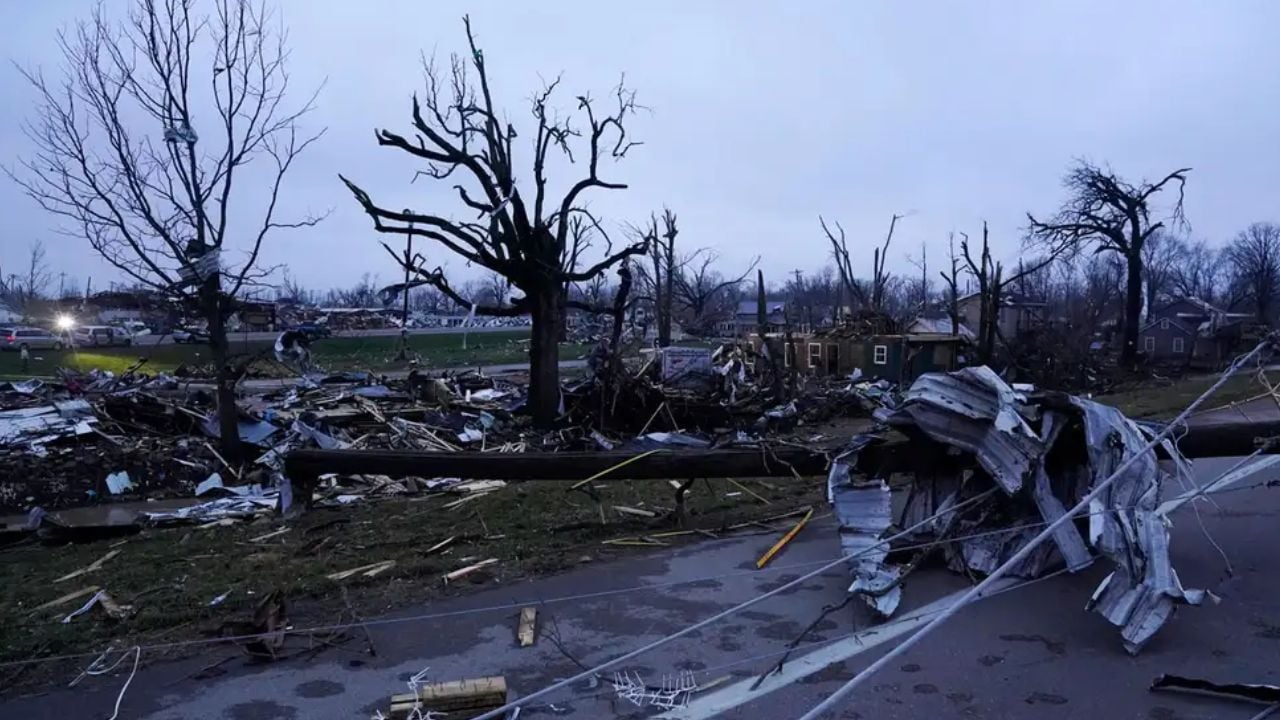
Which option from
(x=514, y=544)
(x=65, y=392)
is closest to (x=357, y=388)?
(x=65, y=392)

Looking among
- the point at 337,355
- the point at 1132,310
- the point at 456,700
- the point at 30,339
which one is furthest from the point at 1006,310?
the point at 456,700

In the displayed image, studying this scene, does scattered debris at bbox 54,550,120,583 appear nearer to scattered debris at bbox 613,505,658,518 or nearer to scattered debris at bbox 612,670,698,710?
scattered debris at bbox 613,505,658,518

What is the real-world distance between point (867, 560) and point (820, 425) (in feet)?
41.0

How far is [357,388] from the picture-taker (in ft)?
72.5

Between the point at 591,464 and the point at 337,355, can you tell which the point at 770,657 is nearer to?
the point at 591,464

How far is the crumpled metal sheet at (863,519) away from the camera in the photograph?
21.0 feet

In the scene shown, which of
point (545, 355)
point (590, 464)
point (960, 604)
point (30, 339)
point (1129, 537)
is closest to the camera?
point (960, 604)

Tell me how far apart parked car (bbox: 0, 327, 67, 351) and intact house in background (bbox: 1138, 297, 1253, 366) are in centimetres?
5395

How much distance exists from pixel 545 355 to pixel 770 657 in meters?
12.2

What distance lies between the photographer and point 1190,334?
48.4 m

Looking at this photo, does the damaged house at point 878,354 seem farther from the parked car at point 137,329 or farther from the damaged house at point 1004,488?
the parked car at point 137,329

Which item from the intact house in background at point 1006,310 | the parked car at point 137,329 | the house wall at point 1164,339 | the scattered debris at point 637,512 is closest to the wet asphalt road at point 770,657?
the scattered debris at point 637,512

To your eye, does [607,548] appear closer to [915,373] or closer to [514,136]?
[514,136]

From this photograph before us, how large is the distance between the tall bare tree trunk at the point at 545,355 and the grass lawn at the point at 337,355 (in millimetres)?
12904
